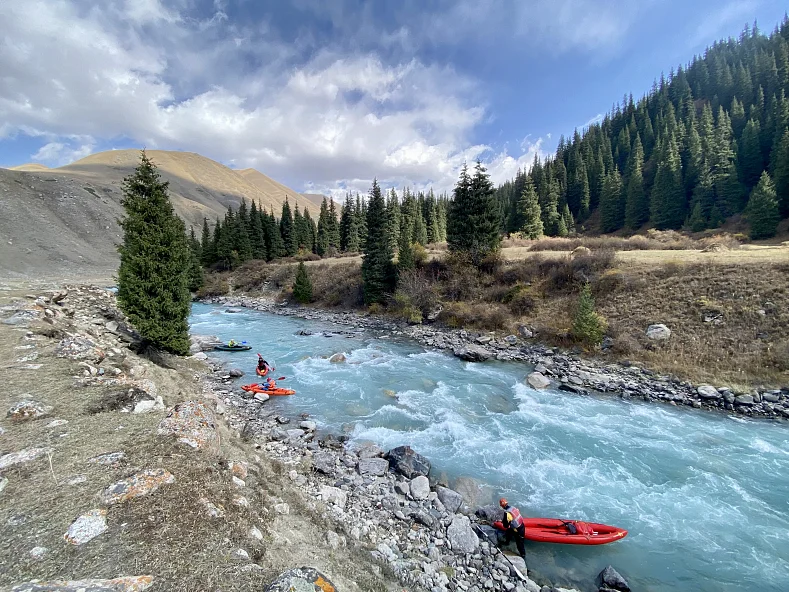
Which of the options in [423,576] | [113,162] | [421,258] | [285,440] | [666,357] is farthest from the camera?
[113,162]

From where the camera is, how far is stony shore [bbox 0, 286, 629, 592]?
433cm

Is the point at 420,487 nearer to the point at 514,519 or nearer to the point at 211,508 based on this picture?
the point at 514,519

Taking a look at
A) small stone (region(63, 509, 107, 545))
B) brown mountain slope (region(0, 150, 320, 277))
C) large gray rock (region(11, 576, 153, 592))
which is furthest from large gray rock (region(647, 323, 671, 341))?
brown mountain slope (region(0, 150, 320, 277))

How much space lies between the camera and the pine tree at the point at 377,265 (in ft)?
114

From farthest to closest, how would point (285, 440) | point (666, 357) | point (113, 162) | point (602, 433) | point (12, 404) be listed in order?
point (113, 162), point (666, 357), point (602, 433), point (285, 440), point (12, 404)

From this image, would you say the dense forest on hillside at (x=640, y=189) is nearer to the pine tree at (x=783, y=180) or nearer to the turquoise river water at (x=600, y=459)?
the pine tree at (x=783, y=180)

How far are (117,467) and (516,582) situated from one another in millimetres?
7605

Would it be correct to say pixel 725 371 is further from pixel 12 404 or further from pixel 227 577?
pixel 12 404

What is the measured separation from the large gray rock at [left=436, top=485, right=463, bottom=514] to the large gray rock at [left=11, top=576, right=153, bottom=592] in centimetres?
Answer: 658

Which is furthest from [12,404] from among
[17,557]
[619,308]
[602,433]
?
[619,308]

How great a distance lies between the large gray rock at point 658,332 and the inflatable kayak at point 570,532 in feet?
A: 48.2

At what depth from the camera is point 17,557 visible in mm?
4023

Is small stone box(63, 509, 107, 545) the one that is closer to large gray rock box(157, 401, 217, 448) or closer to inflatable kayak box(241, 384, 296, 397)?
large gray rock box(157, 401, 217, 448)

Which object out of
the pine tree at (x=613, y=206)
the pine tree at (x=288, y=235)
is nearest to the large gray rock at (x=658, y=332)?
the pine tree at (x=613, y=206)
